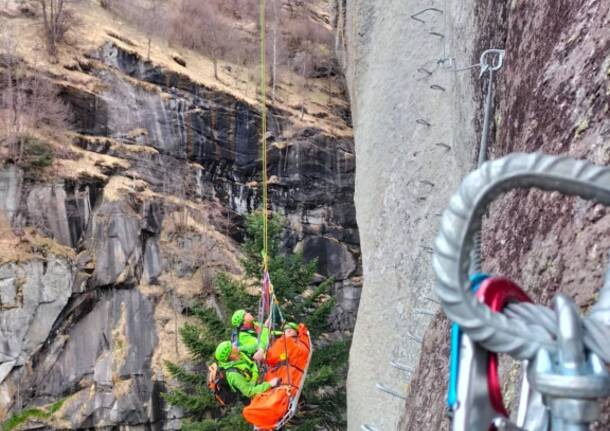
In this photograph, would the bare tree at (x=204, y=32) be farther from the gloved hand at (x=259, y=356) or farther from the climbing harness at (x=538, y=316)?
the climbing harness at (x=538, y=316)

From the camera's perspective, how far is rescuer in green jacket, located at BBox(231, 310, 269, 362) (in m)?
6.57

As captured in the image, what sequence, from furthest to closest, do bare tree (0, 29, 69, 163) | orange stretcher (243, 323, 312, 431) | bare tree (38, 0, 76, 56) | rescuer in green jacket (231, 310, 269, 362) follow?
1. bare tree (38, 0, 76, 56)
2. bare tree (0, 29, 69, 163)
3. rescuer in green jacket (231, 310, 269, 362)
4. orange stretcher (243, 323, 312, 431)

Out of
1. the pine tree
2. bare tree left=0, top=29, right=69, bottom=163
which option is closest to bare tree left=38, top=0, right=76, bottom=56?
bare tree left=0, top=29, right=69, bottom=163

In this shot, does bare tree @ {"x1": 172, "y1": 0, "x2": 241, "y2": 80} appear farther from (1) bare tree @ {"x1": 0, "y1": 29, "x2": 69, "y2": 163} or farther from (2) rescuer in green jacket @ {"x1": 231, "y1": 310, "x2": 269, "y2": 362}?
(2) rescuer in green jacket @ {"x1": 231, "y1": 310, "x2": 269, "y2": 362}

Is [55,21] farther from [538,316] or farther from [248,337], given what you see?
[538,316]

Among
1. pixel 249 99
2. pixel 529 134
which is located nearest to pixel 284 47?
pixel 249 99

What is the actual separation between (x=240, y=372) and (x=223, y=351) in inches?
13.4

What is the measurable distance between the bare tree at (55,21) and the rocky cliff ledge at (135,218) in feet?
2.07

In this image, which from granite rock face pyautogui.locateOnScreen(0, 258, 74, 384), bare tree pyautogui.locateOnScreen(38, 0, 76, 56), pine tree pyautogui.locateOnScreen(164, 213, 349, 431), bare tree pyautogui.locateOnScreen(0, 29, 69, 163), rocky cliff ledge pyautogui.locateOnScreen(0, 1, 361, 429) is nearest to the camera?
pine tree pyautogui.locateOnScreen(164, 213, 349, 431)

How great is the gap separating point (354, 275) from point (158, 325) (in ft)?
21.9

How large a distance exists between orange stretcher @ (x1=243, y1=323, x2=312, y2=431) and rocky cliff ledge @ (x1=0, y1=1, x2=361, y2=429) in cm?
863

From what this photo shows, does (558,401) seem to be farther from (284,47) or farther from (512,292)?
(284,47)

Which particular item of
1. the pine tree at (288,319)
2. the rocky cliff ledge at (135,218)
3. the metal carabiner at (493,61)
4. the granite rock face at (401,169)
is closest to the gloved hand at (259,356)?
the granite rock face at (401,169)

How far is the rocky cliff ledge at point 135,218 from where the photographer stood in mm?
13961
